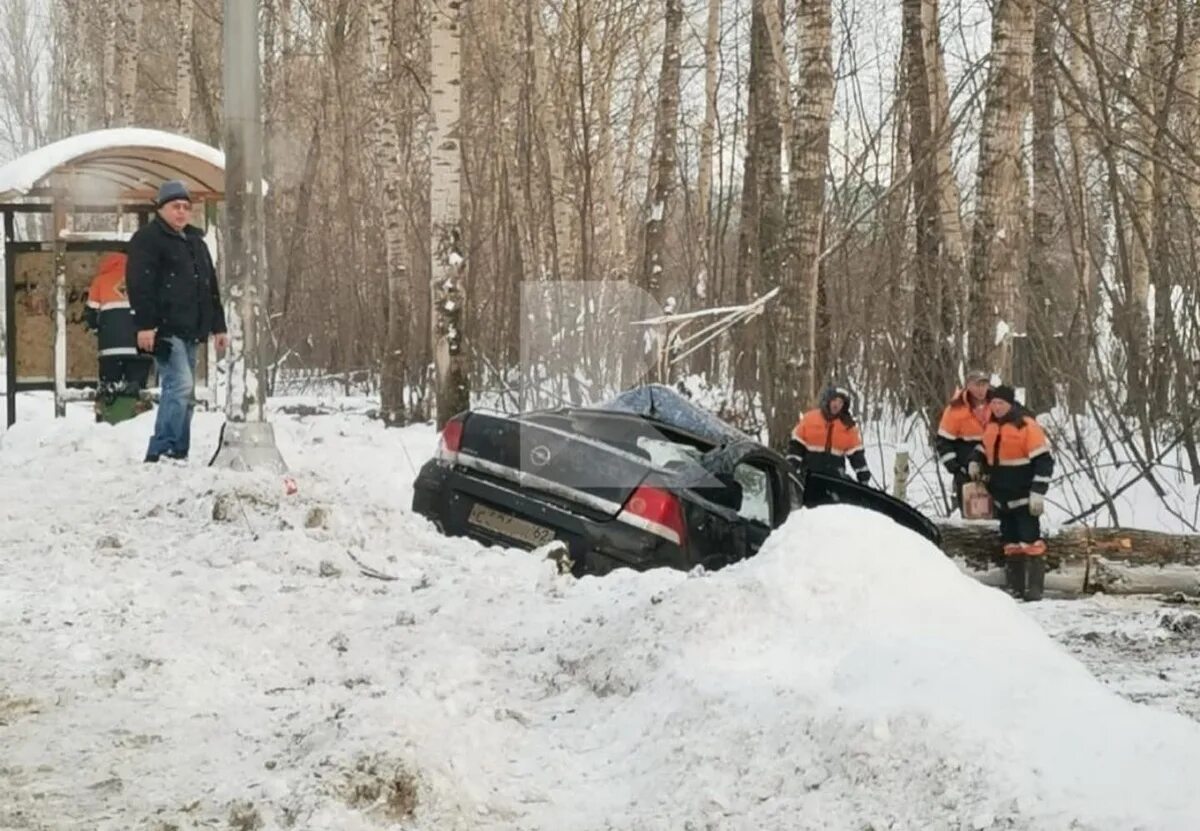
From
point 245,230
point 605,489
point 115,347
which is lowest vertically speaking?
point 605,489

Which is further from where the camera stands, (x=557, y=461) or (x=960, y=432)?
(x=960, y=432)

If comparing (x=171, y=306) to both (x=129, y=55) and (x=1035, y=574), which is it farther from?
(x=129, y=55)

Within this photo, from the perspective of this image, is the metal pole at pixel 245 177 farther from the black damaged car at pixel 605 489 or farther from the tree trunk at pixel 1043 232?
the tree trunk at pixel 1043 232

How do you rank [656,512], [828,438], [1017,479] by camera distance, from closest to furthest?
1. [656,512]
2. [1017,479]
3. [828,438]

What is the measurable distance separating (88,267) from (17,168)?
1973 millimetres

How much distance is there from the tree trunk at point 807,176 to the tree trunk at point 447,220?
138 inches

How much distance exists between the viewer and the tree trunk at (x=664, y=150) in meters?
17.8

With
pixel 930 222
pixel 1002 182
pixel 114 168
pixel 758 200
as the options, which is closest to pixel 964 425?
pixel 1002 182

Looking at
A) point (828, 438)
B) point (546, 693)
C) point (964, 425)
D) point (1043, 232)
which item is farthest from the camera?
point (1043, 232)

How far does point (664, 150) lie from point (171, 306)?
10264 mm

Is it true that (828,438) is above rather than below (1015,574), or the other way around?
above

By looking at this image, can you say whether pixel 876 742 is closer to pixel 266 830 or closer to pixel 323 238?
pixel 266 830

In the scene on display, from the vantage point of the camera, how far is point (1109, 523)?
11.4 meters

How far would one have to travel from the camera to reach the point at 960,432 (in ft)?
33.5
